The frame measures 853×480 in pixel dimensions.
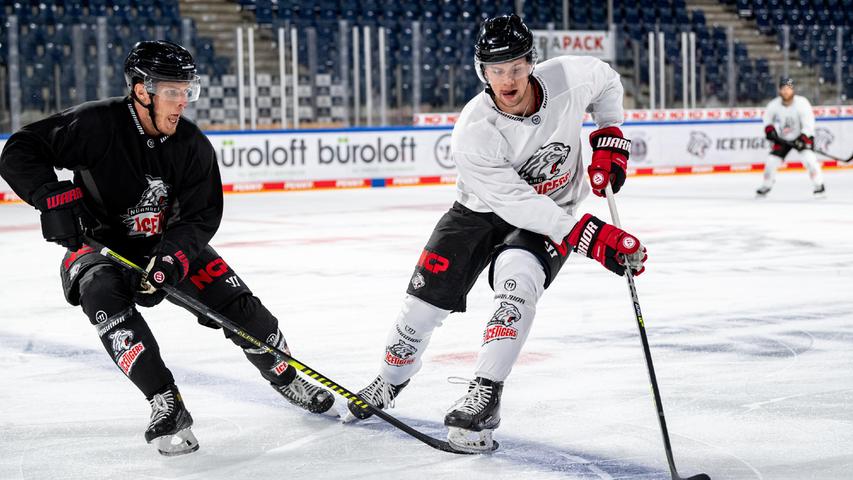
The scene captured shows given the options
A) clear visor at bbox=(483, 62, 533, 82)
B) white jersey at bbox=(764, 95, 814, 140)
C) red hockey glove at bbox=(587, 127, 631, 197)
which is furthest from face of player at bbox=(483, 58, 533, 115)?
white jersey at bbox=(764, 95, 814, 140)

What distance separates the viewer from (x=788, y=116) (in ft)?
40.3

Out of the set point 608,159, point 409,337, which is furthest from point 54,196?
point 608,159

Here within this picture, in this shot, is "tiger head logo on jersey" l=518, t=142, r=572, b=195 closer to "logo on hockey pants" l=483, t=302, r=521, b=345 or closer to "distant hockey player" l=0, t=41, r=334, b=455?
"logo on hockey pants" l=483, t=302, r=521, b=345

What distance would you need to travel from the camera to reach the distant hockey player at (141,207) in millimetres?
2881

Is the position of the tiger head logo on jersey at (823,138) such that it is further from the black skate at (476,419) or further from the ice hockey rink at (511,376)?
the black skate at (476,419)

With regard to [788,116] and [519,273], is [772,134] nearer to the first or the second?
[788,116]

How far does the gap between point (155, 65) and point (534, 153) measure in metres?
1.05

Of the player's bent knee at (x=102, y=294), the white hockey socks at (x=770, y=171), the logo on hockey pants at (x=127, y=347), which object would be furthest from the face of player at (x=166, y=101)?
the white hockey socks at (x=770, y=171)

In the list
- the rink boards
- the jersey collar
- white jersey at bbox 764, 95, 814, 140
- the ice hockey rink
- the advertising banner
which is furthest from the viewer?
the advertising banner

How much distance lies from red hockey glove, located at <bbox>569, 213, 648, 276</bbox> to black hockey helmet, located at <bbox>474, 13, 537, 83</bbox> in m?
0.48

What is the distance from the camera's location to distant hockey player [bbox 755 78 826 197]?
11.6 metres

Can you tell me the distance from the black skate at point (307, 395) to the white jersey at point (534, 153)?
2.31 feet

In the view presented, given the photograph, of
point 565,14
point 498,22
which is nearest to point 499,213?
point 498,22

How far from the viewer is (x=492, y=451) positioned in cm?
291
